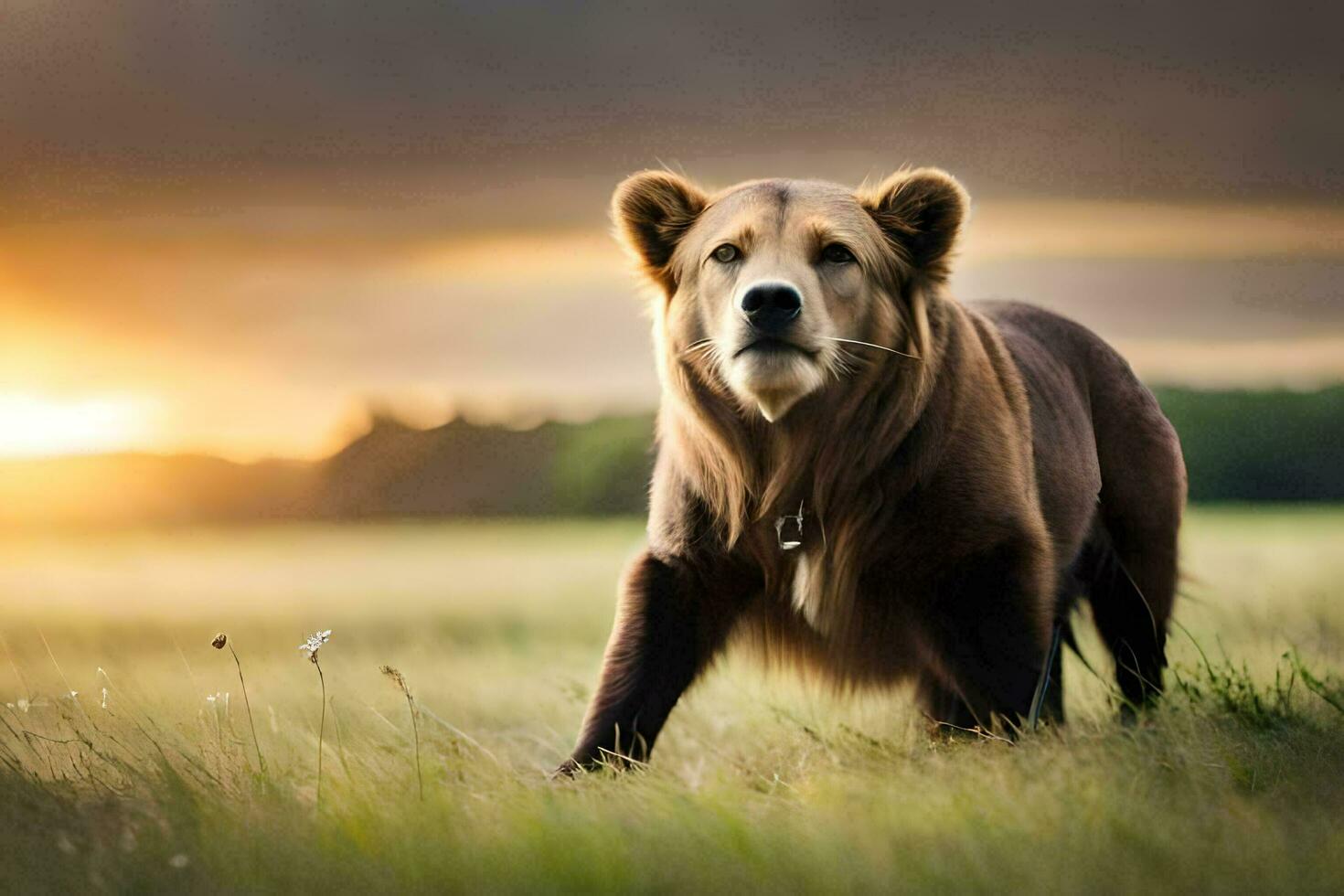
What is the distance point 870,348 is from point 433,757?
190 cm

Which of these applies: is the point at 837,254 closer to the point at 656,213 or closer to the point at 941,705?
the point at 656,213

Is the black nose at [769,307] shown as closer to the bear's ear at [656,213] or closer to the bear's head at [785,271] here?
the bear's head at [785,271]

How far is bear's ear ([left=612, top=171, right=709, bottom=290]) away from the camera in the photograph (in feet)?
17.6

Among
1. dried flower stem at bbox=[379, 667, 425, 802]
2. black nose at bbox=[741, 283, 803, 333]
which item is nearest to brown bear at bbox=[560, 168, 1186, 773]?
black nose at bbox=[741, 283, 803, 333]

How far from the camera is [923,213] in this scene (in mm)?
5207

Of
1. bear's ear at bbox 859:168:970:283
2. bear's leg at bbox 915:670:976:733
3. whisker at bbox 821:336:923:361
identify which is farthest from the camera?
bear's leg at bbox 915:670:976:733

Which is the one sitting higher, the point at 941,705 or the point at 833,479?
the point at 833,479

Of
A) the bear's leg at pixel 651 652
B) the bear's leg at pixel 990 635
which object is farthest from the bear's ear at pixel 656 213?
the bear's leg at pixel 990 635

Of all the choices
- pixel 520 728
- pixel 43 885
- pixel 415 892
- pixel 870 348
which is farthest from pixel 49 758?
pixel 870 348

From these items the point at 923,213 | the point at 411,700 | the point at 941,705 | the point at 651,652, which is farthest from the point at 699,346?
the point at 941,705

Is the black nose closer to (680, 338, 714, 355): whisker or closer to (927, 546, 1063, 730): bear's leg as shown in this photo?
(680, 338, 714, 355): whisker

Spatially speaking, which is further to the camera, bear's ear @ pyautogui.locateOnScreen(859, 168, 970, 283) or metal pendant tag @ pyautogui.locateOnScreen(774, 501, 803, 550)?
bear's ear @ pyautogui.locateOnScreen(859, 168, 970, 283)

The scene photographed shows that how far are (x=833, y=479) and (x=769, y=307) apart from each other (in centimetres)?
72

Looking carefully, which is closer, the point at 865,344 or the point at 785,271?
the point at 785,271
